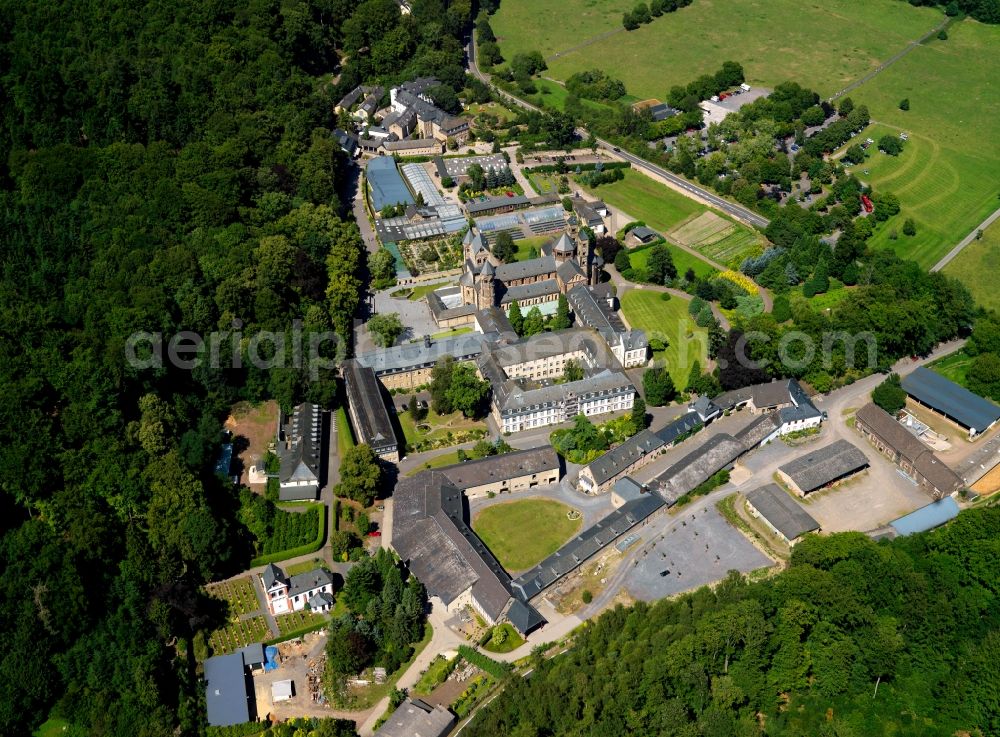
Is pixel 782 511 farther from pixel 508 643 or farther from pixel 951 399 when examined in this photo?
pixel 508 643

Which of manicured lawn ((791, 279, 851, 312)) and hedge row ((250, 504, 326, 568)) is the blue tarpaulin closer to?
hedge row ((250, 504, 326, 568))

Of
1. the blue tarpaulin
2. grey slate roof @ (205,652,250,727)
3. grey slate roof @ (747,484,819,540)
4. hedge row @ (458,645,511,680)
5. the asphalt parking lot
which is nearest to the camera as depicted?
grey slate roof @ (205,652,250,727)

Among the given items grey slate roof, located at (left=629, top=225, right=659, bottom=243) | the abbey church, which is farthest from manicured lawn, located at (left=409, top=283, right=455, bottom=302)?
grey slate roof, located at (left=629, top=225, right=659, bottom=243)

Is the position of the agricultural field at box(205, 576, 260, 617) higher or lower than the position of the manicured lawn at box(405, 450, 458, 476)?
lower

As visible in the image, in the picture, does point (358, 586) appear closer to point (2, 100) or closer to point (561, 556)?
point (561, 556)

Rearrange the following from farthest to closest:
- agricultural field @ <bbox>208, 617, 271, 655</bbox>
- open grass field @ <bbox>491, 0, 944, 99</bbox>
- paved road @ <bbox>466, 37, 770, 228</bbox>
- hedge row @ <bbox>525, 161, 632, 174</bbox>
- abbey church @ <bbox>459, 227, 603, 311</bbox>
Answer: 1. open grass field @ <bbox>491, 0, 944, 99</bbox>
2. hedge row @ <bbox>525, 161, 632, 174</bbox>
3. paved road @ <bbox>466, 37, 770, 228</bbox>
4. abbey church @ <bbox>459, 227, 603, 311</bbox>
5. agricultural field @ <bbox>208, 617, 271, 655</bbox>

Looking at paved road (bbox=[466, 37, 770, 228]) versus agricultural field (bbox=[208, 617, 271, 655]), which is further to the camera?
paved road (bbox=[466, 37, 770, 228])

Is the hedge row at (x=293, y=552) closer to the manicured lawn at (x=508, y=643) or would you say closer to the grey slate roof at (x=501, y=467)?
the grey slate roof at (x=501, y=467)

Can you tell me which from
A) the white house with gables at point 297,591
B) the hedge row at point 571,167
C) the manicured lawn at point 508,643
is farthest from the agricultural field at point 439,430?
the hedge row at point 571,167

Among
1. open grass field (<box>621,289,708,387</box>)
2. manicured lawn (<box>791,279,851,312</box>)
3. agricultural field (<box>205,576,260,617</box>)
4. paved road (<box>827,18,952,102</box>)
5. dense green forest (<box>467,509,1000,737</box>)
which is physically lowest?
agricultural field (<box>205,576,260,617</box>)
